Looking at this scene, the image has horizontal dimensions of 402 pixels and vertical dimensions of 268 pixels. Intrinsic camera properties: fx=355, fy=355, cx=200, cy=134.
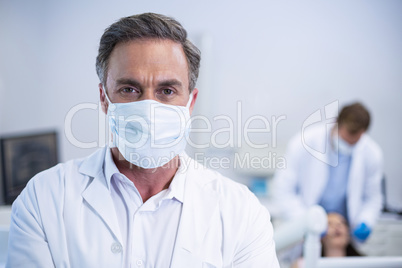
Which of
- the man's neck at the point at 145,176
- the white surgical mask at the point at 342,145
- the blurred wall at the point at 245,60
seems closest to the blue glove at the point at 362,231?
the white surgical mask at the point at 342,145

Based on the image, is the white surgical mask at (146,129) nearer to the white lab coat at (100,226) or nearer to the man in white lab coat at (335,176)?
the white lab coat at (100,226)

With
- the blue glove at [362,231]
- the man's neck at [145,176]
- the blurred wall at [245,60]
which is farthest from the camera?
the blue glove at [362,231]

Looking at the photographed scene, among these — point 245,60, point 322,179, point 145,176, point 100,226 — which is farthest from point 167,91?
point 245,60

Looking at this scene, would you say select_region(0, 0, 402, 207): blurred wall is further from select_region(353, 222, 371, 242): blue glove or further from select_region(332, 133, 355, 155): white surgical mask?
select_region(353, 222, 371, 242): blue glove

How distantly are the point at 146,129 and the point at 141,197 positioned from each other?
0.61 feet

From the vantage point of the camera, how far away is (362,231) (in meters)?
2.07

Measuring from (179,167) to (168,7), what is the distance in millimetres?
741

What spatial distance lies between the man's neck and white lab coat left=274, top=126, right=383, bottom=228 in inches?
54.1

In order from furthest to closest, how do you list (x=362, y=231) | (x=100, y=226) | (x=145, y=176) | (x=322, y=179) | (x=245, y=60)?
(x=245, y=60)
(x=322, y=179)
(x=362, y=231)
(x=145, y=176)
(x=100, y=226)

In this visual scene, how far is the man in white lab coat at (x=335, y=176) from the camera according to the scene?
221 cm

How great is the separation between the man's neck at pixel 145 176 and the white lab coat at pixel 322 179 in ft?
4.51

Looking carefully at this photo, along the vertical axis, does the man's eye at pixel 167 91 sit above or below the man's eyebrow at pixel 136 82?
below

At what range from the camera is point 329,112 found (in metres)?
2.88

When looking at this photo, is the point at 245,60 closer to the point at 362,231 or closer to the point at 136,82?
the point at 362,231
